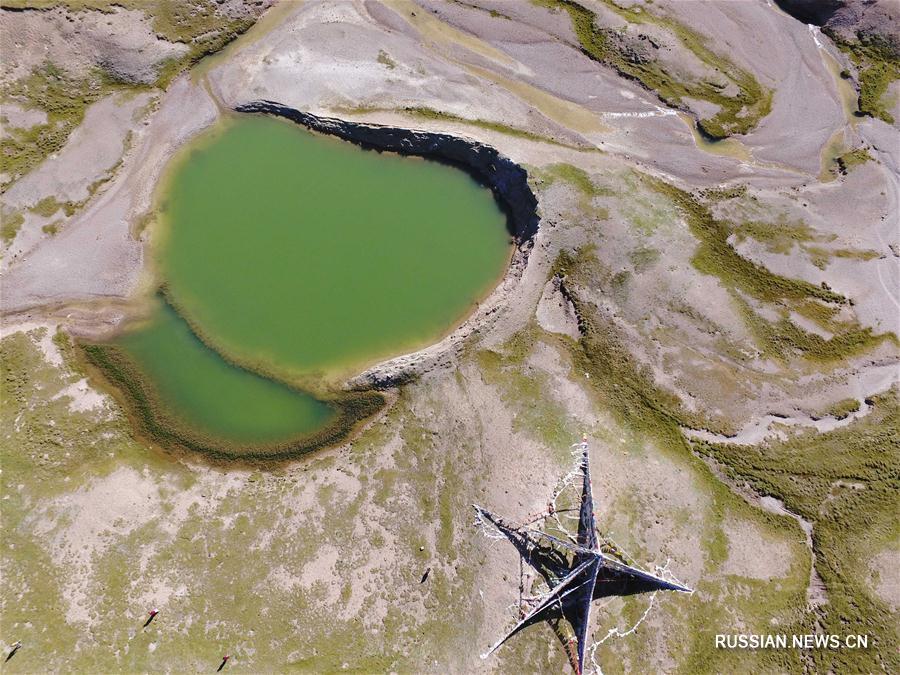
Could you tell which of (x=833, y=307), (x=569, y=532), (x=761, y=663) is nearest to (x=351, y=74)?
(x=569, y=532)

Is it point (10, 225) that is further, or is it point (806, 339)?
point (10, 225)

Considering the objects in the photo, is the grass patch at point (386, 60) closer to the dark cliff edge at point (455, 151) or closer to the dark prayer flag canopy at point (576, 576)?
the dark cliff edge at point (455, 151)

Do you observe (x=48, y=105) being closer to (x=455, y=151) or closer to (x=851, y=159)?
(x=455, y=151)

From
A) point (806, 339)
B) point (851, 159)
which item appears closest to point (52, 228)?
point (806, 339)

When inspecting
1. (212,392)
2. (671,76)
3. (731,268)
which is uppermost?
(671,76)

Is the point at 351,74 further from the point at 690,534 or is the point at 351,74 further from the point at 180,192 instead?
the point at 690,534
